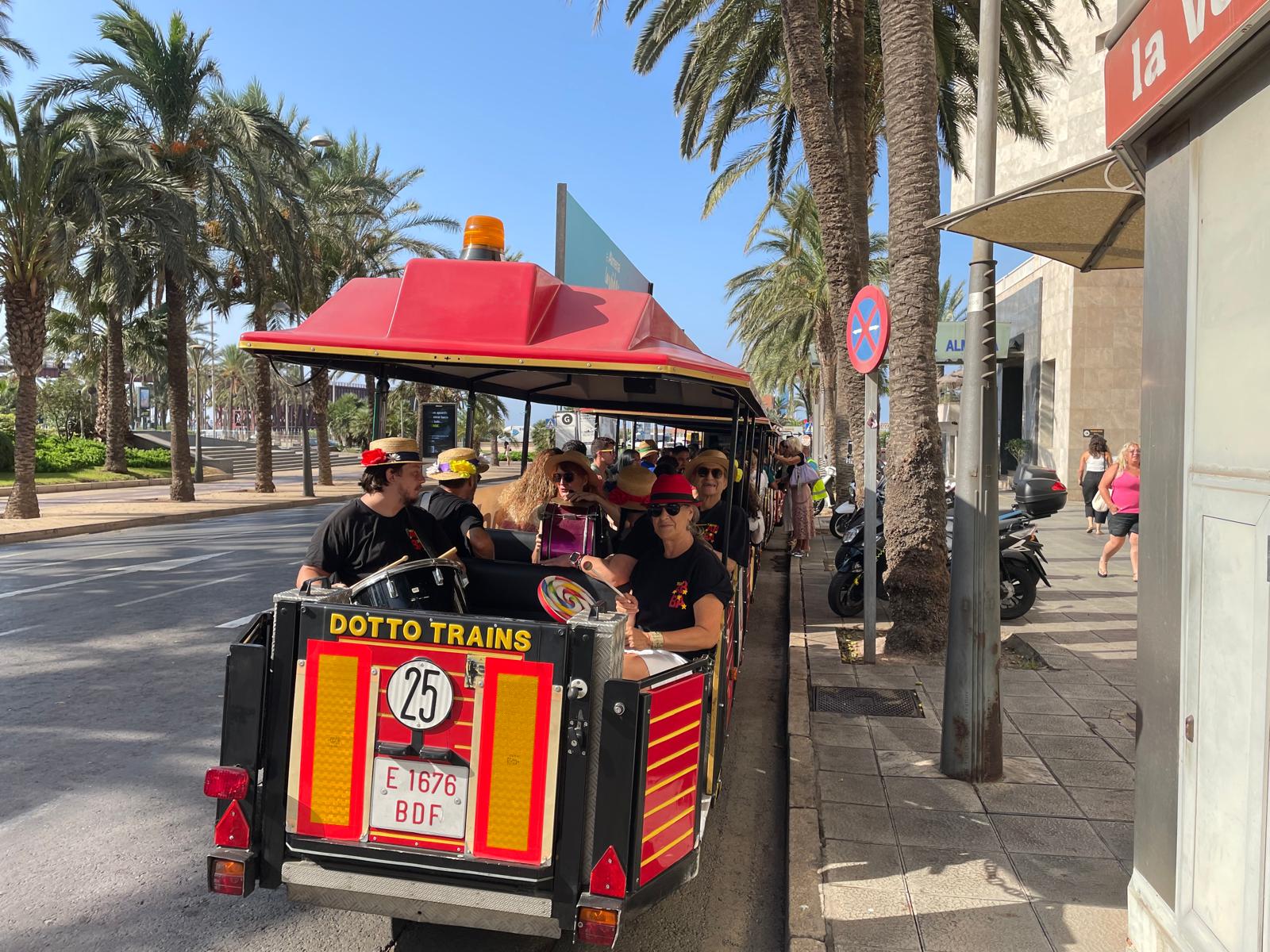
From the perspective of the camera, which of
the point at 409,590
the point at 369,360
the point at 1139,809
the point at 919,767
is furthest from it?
the point at 919,767

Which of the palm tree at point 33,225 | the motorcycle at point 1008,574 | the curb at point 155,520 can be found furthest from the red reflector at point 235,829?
the palm tree at point 33,225

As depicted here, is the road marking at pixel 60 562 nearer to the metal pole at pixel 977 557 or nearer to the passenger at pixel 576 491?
the passenger at pixel 576 491

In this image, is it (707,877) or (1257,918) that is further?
(707,877)

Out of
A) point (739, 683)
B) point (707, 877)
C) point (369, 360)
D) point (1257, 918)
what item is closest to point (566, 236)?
point (739, 683)

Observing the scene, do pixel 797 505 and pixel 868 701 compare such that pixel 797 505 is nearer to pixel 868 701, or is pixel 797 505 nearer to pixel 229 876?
pixel 868 701

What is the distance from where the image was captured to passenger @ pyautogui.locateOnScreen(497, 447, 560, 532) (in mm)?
6758

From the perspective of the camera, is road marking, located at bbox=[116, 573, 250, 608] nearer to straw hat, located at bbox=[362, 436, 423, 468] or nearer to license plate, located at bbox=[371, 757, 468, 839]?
straw hat, located at bbox=[362, 436, 423, 468]

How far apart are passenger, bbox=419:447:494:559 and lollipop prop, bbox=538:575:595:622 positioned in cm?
139

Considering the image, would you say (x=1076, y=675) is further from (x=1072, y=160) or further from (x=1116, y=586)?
(x=1072, y=160)

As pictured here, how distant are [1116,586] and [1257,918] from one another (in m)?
9.92

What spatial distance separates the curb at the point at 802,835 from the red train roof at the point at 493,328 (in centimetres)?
219

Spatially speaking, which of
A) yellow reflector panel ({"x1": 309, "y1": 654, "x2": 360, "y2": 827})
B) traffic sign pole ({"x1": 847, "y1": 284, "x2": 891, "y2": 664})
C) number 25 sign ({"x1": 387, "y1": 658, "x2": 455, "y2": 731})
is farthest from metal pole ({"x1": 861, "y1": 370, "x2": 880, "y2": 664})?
yellow reflector panel ({"x1": 309, "y1": 654, "x2": 360, "y2": 827})

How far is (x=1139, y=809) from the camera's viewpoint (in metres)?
3.30

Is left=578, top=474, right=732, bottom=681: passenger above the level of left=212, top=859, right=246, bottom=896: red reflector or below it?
above
